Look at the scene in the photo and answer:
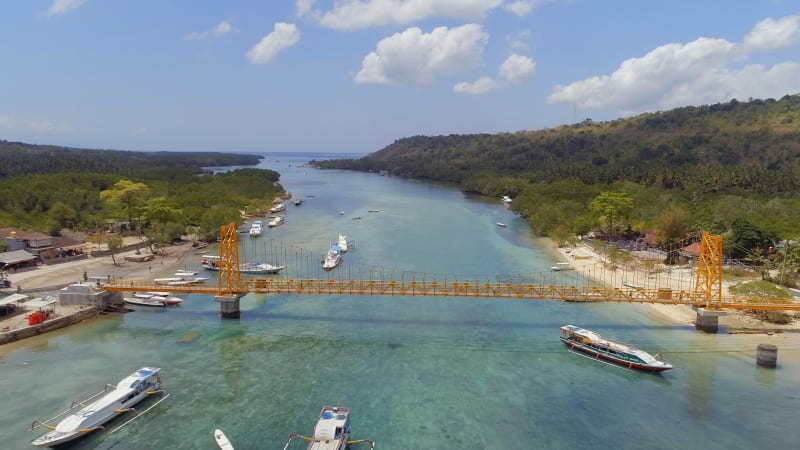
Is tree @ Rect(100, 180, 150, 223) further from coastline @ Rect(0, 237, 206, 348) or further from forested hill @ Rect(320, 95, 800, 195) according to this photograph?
forested hill @ Rect(320, 95, 800, 195)

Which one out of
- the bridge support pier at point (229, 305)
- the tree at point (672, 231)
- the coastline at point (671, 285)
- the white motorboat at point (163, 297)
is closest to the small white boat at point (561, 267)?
the coastline at point (671, 285)

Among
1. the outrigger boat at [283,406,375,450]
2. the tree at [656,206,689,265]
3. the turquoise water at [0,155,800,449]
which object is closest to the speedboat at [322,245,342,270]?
the turquoise water at [0,155,800,449]

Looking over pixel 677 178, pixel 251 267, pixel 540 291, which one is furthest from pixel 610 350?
pixel 677 178

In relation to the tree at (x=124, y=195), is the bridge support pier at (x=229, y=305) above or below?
below

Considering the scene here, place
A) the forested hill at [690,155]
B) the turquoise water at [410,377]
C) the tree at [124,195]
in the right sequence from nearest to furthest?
the turquoise water at [410,377]
the tree at [124,195]
the forested hill at [690,155]

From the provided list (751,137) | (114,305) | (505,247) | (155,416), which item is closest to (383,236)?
(505,247)

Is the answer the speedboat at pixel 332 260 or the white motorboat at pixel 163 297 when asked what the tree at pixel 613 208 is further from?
the white motorboat at pixel 163 297

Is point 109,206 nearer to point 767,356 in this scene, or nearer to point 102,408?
point 102,408
